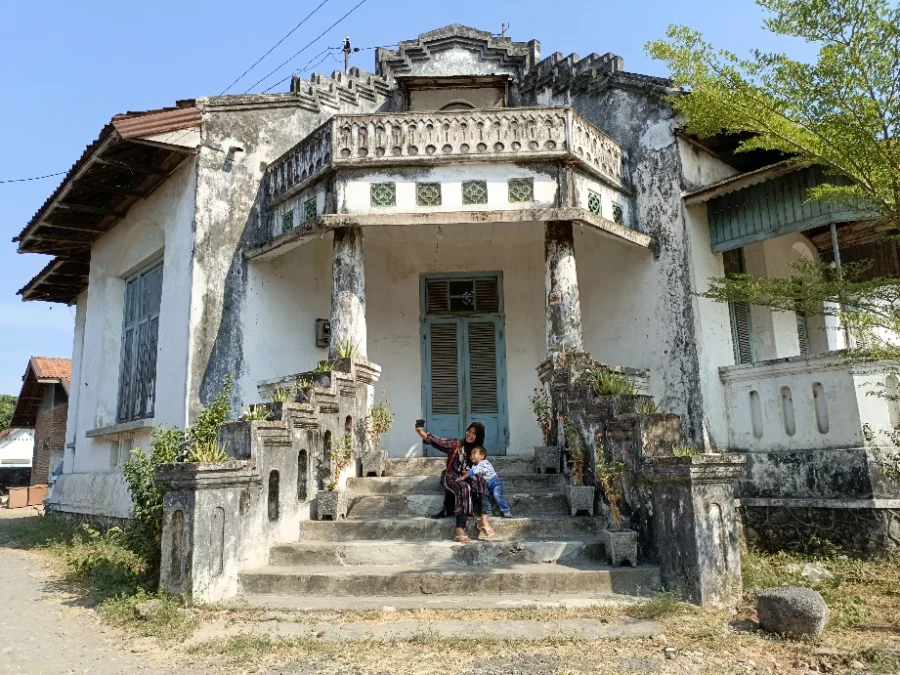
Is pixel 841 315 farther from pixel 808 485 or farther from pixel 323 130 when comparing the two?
pixel 323 130

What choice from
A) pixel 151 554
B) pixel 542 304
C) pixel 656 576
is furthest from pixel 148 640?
pixel 542 304

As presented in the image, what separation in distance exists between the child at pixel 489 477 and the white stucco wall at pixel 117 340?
4825 mm

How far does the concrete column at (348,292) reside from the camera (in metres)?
9.02

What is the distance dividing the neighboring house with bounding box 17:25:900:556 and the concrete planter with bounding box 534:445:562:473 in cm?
132

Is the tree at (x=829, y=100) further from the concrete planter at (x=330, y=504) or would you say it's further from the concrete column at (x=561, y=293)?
the concrete planter at (x=330, y=504)

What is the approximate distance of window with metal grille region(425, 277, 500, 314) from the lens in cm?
1157

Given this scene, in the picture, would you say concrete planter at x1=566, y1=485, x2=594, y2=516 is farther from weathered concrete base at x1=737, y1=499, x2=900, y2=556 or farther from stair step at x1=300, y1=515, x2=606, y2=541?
weathered concrete base at x1=737, y1=499, x2=900, y2=556

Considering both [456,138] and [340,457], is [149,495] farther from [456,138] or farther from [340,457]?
[456,138]

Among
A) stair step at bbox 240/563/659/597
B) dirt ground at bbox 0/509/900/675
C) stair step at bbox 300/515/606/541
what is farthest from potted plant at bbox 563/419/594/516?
dirt ground at bbox 0/509/900/675

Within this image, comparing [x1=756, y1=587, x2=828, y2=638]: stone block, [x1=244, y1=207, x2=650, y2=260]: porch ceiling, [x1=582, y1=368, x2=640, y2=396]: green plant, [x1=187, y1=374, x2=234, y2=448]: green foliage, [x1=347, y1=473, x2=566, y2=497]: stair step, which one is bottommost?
[x1=756, y1=587, x2=828, y2=638]: stone block

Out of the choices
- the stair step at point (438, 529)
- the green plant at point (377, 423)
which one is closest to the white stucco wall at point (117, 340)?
the green plant at point (377, 423)

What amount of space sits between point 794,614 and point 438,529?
327 cm

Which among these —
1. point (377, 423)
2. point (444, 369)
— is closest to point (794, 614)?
point (377, 423)

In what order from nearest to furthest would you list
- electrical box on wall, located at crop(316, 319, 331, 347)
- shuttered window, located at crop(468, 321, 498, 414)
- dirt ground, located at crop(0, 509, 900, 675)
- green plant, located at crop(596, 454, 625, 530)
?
dirt ground, located at crop(0, 509, 900, 675)
green plant, located at crop(596, 454, 625, 530)
electrical box on wall, located at crop(316, 319, 331, 347)
shuttered window, located at crop(468, 321, 498, 414)
